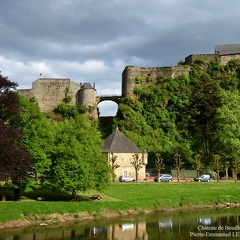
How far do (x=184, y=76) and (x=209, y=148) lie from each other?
22920 millimetres

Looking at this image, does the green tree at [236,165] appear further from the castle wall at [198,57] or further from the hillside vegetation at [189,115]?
the castle wall at [198,57]

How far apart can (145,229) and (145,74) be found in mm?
56565

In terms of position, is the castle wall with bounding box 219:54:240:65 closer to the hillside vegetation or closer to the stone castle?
the stone castle

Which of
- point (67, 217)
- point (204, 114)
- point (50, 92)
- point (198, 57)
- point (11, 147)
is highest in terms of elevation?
point (198, 57)

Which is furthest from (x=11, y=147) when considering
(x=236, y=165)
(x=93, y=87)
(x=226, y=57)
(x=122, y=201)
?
(x=226, y=57)

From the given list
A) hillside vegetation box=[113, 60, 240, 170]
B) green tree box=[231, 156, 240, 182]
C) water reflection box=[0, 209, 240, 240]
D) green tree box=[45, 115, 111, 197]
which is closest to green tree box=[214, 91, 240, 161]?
hillside vegetation box=[113, 60, 240, 170]

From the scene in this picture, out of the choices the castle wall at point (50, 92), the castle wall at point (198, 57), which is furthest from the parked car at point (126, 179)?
the castle wall at point (198, 57)

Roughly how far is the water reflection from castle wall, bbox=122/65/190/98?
49410 mm

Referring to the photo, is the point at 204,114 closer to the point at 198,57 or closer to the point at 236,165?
the point at 236,165

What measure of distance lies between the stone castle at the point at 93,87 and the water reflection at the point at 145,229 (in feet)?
161

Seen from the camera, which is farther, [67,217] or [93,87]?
[93,87]

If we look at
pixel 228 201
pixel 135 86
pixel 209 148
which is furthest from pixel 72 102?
pixel 228 201

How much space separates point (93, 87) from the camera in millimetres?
80938

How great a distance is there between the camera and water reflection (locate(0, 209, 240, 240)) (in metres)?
25.1
